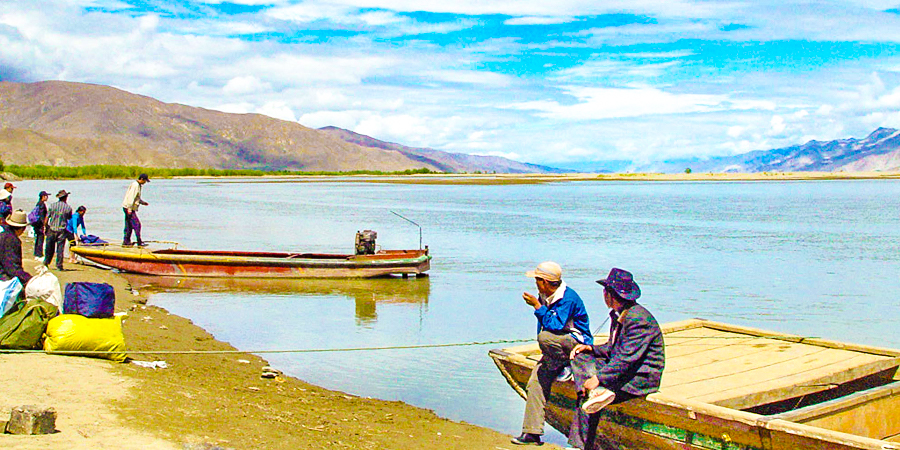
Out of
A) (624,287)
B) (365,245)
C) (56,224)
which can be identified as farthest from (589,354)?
(365,245)

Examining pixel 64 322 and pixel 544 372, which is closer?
pixel 544 372

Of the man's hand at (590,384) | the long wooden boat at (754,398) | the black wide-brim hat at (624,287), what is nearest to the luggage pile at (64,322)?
the long wooden boat at (754,398)

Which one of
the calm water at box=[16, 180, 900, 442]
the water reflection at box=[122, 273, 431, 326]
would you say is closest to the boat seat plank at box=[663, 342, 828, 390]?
the calm water at box=[16, 180, 900, 442]

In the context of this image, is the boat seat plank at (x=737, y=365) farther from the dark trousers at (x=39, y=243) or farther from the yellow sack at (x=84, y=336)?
the dark trousers at (x=39, y=243)

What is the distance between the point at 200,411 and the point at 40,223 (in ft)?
42.1

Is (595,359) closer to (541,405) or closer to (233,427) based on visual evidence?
(541,405)

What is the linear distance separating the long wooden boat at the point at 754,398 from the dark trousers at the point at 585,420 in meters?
0.09

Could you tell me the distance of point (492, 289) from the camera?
21.4 m

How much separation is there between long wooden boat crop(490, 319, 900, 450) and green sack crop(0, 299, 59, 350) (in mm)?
5331

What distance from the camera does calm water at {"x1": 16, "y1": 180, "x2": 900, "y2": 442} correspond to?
12805mm

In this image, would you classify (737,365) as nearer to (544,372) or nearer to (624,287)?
(544,372)

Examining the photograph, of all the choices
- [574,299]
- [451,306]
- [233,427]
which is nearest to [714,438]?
[574,299]

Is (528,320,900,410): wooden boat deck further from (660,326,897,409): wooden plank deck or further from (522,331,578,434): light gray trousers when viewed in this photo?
(522,331,578,434): light gray trousers

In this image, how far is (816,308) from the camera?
743 inches
